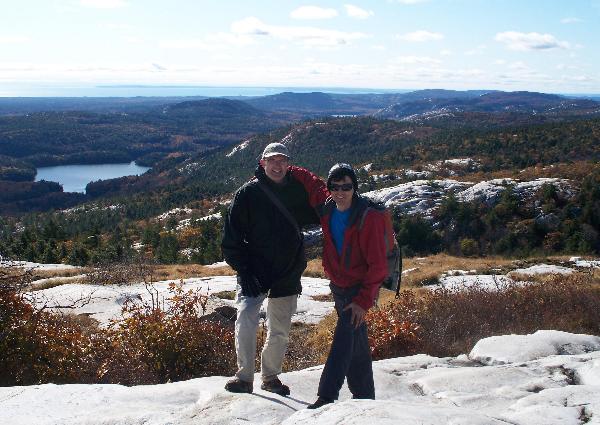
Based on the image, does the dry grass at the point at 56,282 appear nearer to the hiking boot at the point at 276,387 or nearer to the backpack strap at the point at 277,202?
the hiking boot at the point at 276,387

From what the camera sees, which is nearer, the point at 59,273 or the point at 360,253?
the point at 360,253

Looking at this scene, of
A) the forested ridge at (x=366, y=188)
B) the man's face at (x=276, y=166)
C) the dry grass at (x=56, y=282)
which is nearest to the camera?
the man's face at (x=276, y=166)

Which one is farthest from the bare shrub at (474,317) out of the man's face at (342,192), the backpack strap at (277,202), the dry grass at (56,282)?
the dry grass at (56,282)

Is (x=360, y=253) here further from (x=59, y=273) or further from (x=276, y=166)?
(x=59, y=273)

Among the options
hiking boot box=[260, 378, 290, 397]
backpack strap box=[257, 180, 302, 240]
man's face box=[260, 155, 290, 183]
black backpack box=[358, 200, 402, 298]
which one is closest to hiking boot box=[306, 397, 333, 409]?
hiking boot box=[260, 378, 290, 397]

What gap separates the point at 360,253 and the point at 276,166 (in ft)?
3.67

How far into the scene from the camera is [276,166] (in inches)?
185

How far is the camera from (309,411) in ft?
12.5

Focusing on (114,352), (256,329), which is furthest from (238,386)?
(114,352)

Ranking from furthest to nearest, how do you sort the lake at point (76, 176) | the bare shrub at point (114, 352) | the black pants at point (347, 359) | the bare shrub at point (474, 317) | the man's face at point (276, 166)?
the lake at point (76, 176) → the bare shrub at point (474, 317) → the bare shrub at point (114, 352) → the man's face at point (276, 166) → the black pants at point (347, 359)

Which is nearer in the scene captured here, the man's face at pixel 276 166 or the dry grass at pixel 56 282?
the man's face at pixel 276 166

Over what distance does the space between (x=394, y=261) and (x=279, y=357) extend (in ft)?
4.86

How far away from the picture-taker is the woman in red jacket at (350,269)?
169 inches

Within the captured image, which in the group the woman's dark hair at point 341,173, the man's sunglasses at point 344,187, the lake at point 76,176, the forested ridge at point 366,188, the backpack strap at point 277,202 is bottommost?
the lake at point 76,176
